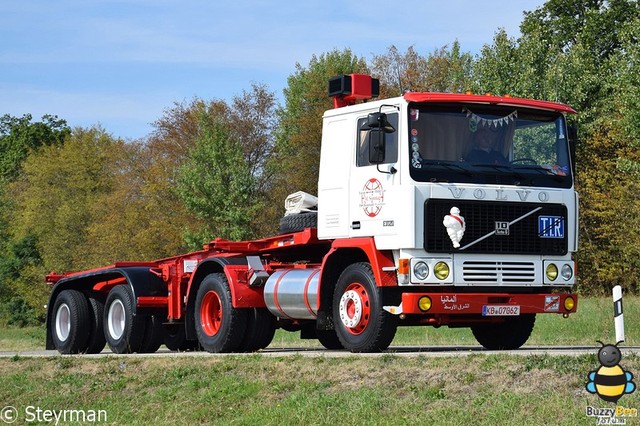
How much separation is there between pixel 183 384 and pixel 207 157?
39293 mm

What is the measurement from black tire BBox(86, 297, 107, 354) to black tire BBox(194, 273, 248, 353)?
321cm

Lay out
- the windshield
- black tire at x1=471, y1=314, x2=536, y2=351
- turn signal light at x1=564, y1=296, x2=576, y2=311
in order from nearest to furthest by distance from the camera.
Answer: the windshield, turn signal light at x1=564, y1=296, x2=576, y2=311, black tire at x1=471, y1=314, x2=536, y2=351

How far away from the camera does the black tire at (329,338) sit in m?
19.3

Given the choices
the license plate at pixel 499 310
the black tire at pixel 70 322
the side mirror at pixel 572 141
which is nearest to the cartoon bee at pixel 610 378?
the license plate at pixel 499 310

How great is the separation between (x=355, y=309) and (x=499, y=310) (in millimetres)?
1834

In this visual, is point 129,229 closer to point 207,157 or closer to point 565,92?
point 207,157

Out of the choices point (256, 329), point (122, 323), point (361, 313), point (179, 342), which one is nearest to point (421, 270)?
point (361, 313)

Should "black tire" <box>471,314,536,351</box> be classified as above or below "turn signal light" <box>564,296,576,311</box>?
below

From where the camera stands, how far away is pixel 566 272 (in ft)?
52.7

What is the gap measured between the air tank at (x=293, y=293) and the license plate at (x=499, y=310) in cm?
236

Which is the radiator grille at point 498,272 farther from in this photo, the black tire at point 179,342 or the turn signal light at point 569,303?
the black tire at point 179,342

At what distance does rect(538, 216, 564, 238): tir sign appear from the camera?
15763 millimetres

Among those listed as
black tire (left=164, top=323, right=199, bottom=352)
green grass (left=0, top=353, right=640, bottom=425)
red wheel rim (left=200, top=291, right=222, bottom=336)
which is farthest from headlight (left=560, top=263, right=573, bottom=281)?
black tire (left=164, top=323, right=199, bottom=352)

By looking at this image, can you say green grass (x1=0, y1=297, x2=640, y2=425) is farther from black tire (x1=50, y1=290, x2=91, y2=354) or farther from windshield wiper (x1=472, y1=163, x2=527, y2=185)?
black tire (x1=50, y1=290, x2=91, y2=354)
